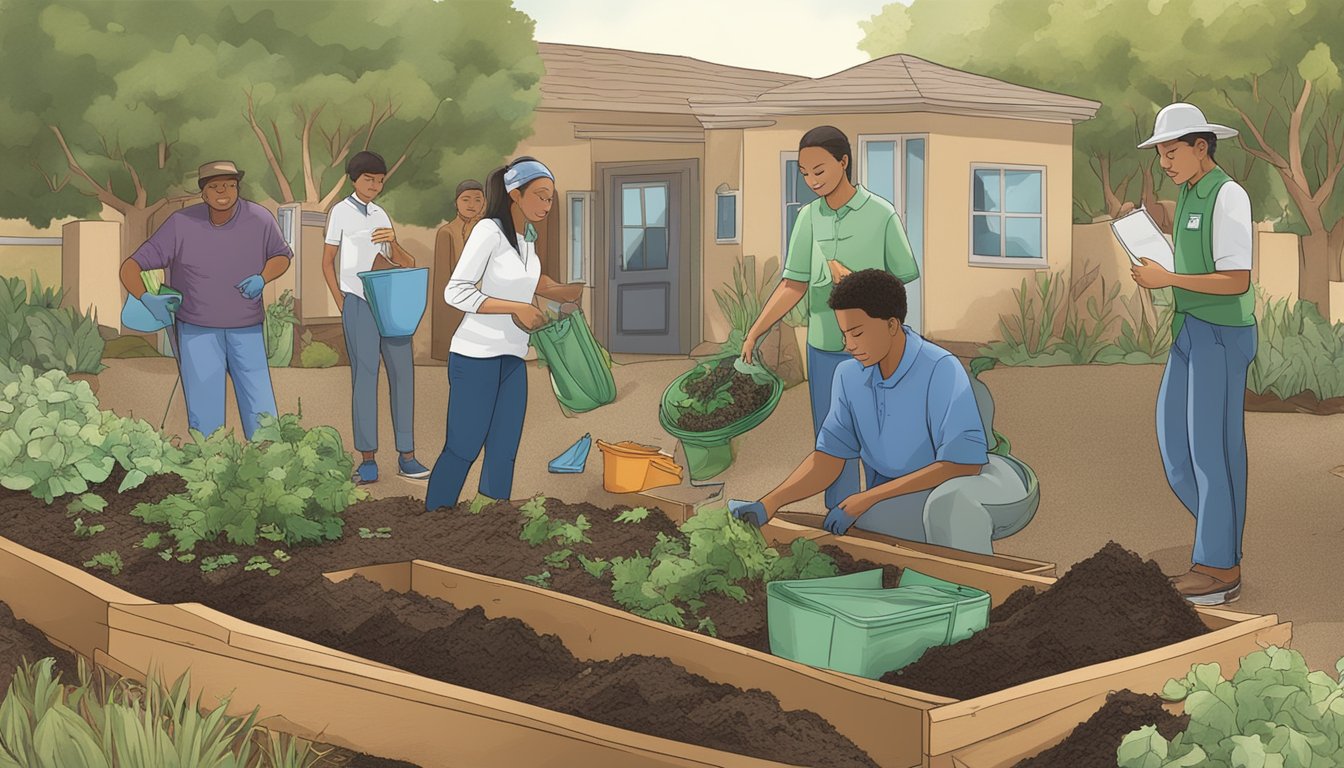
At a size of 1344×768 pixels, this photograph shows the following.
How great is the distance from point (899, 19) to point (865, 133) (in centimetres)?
1318

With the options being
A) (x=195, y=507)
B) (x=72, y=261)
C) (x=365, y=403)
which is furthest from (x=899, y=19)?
(x=195, y=507)

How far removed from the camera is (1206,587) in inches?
227

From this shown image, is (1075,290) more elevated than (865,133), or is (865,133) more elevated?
(865,133)

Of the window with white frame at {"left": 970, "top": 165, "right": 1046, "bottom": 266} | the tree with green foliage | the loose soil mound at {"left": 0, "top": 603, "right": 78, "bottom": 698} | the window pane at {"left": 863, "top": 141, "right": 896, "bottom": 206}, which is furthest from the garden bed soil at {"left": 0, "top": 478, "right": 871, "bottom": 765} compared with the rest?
the tree with green foliage

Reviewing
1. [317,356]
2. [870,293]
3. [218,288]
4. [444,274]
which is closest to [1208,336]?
[870,293]

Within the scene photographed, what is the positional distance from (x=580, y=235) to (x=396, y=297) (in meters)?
8.12

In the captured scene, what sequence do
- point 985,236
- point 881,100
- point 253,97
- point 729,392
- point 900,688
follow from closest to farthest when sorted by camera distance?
1. point 900,688
2. point 729,392
3. point 881,100
4. point 985,236
5. point 253,97

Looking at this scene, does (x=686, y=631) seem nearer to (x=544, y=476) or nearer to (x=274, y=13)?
(x=544, y=476)

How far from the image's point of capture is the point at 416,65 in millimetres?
14570

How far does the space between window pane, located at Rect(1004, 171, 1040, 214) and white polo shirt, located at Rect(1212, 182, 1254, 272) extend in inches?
310

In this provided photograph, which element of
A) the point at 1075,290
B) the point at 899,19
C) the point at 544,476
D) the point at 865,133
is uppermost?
the point at 899,19

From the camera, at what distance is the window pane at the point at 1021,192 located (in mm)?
13305

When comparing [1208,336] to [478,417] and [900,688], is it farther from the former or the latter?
[900,688]

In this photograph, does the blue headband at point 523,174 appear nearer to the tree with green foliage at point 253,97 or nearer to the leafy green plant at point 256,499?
the leafy green plant at point 256,499
